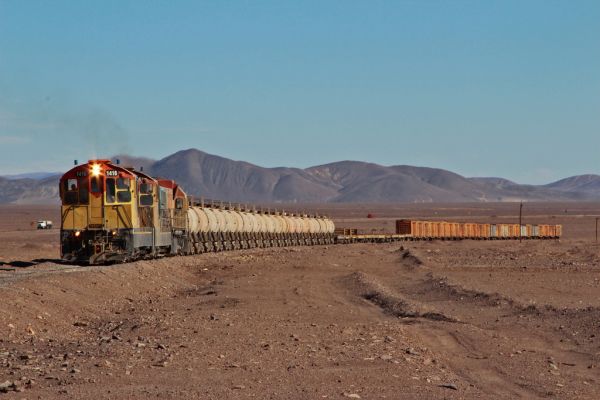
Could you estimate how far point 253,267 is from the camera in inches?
1715

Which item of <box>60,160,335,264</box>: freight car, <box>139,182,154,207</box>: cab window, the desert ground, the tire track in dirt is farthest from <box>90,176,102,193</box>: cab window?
the tire track in dirt

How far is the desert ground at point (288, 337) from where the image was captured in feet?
44.4

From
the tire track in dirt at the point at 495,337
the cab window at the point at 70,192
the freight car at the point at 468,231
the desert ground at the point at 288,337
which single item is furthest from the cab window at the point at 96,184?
the freight car at the point at 468,231

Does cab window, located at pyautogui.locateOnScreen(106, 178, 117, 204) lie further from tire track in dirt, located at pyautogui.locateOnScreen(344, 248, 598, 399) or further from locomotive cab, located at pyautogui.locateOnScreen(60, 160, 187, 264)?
tire track in dirt, located at pyautogui.locateOnScreen(344, 248, 598, 399)

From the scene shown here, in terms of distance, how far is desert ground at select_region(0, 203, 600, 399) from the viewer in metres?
13.5

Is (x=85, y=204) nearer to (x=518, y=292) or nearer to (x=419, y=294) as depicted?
(x=419, y=294)

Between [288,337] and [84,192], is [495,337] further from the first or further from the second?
[84,192]

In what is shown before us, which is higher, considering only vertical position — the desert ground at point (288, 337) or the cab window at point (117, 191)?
the cab window at point (117, 191)

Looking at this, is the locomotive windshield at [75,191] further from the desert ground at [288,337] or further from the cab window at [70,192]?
the desert ground at [288,337]

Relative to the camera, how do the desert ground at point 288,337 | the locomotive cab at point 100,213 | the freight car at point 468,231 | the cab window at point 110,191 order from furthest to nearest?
the freight car at point 468,231
the cab window at point 110,191
the locomotive cab at point 100,213
the desert ground at point 288,337

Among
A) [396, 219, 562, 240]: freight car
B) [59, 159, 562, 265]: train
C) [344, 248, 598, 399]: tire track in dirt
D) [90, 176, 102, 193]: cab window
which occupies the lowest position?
Result: [344, 248, 598, 399]: tire track in dirt

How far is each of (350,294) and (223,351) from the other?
555 inches

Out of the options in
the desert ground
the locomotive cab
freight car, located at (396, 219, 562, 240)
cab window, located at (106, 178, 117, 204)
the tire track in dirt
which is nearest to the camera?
the desert ground

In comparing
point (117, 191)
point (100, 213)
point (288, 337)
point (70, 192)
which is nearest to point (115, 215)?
point (100, 213)
